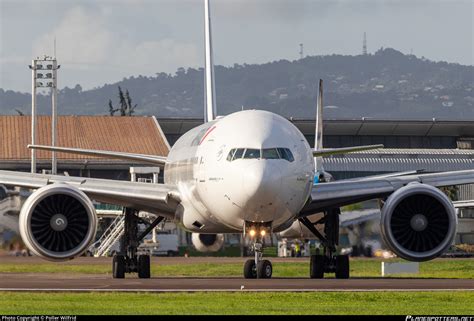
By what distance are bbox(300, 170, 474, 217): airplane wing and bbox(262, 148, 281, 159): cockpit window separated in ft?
11.3

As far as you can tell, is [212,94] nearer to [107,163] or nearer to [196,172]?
[196,172]

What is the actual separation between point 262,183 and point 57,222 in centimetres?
572

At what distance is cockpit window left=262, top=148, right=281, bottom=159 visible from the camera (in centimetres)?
3016

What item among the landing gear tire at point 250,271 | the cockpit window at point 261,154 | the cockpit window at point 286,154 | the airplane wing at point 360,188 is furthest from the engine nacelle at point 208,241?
the cockpit window at point 286,154

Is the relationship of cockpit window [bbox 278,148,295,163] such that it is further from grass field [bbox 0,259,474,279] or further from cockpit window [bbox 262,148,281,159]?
grass field [bbox 0,259,474,279]

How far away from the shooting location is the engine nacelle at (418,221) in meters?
32.2

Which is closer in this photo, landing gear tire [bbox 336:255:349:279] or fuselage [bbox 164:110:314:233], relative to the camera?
fuselage [bbox 164:110:314:233]

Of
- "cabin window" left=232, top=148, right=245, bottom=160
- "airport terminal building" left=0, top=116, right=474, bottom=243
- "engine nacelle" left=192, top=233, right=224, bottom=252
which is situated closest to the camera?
"cabin window" left=232, top=148, right=245, bottom=160

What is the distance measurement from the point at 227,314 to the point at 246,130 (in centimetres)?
1220

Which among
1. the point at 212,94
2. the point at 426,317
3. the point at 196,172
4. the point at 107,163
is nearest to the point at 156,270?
the point at 212,94

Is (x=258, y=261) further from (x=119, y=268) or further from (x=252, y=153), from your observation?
(x=119, y=268)

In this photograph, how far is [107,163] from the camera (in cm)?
9256

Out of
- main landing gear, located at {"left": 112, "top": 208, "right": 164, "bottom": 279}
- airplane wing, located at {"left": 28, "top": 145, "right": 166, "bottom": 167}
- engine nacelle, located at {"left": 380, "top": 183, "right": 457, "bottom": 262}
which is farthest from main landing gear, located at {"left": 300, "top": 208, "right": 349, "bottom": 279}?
airplane wing, located at {"left": 28, "top": 145, "right": 166, "bottom": 167}

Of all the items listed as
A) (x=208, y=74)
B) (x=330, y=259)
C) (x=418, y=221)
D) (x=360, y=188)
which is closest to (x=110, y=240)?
(x=208, y=74)
